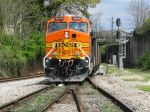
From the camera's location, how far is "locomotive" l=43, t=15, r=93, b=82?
23781mm

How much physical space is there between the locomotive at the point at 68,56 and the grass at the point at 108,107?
8.87 metres

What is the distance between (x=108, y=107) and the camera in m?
13.6

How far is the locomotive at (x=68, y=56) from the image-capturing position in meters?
23.8

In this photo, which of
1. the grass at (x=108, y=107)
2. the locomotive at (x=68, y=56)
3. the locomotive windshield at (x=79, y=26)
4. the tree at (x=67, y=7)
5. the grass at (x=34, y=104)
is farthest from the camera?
the tree at (x=67, y=7)

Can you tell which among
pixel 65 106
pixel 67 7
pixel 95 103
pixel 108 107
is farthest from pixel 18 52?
pixel 108 107

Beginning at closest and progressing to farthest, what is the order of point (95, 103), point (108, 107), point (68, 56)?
point (108, 107) → point (95, 103) → point (68, 56)

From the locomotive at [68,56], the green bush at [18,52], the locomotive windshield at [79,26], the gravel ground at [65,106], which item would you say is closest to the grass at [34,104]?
the gravel ground at [65,106]

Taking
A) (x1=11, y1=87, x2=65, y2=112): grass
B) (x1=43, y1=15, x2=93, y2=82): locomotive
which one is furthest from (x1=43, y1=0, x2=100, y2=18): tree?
(x1=11, y1=87, x2=65, y2=112): grass

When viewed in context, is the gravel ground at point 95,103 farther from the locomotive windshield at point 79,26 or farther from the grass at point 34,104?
the locomotive windshield at point 79,26

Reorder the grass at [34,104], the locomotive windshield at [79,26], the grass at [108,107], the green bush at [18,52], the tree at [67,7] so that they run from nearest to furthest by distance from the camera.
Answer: the grass at [108,107]
the grass at [34,104]
the locomotive windshield at [79,26]
the green bush at [18,52]
the tree at [67,7]

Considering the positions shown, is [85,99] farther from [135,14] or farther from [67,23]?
[135,14]

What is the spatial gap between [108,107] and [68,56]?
34.2 feet

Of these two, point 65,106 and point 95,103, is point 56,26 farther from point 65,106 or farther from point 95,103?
point 65,106

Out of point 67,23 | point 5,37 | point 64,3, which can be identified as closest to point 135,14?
point 64,3
